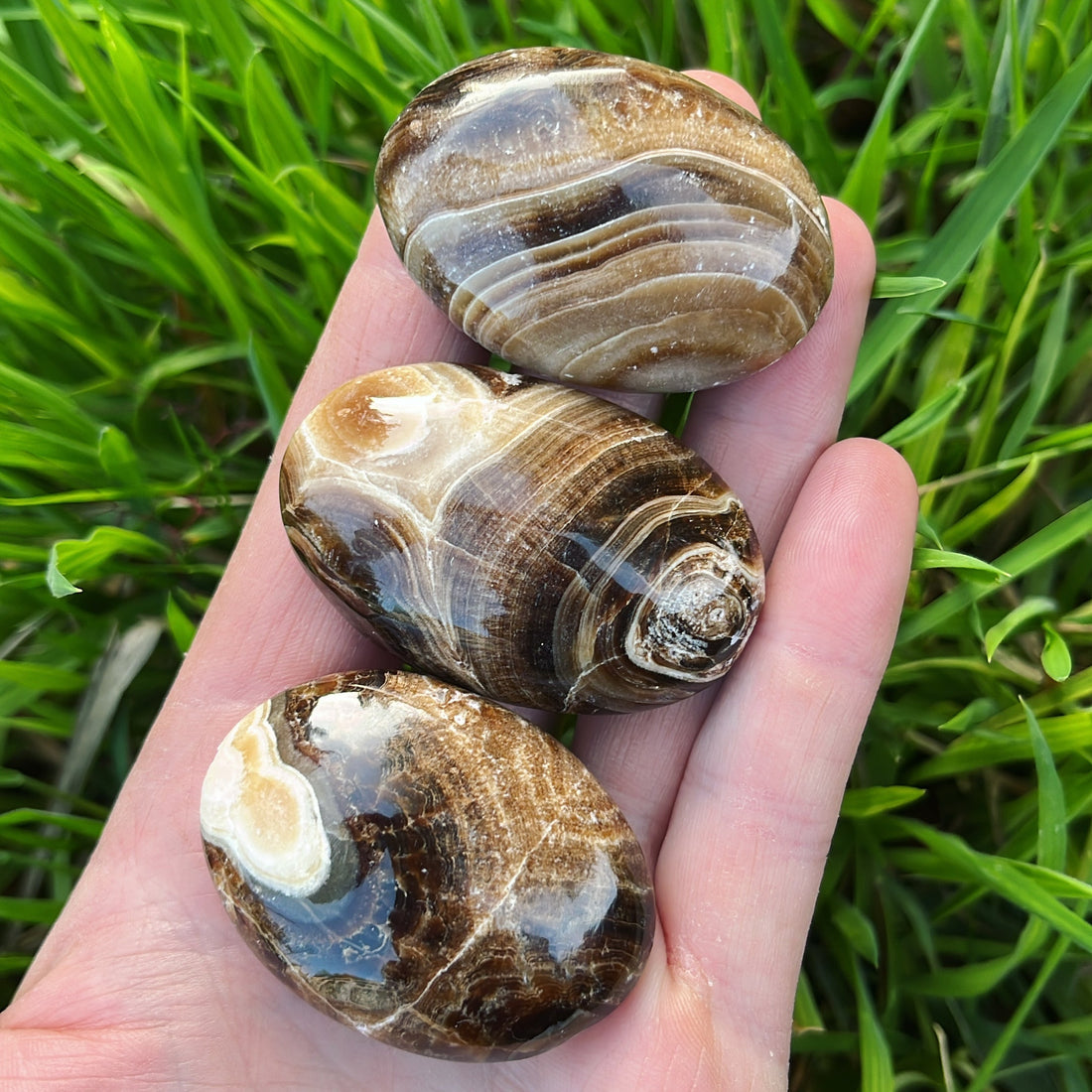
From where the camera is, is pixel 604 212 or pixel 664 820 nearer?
pixel 604 212

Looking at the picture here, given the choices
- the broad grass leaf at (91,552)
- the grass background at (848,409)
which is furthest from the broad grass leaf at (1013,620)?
the broad grass leaf at (91,552)

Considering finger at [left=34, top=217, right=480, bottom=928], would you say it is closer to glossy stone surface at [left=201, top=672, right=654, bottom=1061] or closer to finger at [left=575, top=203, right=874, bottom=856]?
glossy stone surface at [left=201, top=672, right=654, bottom=1061]


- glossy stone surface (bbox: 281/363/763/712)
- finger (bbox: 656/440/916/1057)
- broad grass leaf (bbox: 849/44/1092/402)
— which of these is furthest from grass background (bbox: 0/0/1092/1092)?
glossy stone surface (bbox: 281/363/763/712)

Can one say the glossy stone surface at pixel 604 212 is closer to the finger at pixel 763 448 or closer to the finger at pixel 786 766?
the finger at pixel 763 448

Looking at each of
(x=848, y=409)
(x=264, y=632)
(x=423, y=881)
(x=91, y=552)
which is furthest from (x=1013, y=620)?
(x=91, y=552)

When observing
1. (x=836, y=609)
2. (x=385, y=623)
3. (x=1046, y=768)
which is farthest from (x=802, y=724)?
(x=385, y=623)

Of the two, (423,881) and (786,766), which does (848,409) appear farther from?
(423,881)
